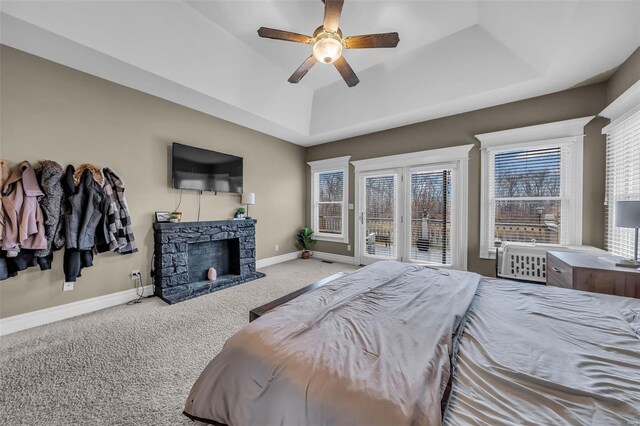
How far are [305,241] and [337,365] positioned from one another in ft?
15.8

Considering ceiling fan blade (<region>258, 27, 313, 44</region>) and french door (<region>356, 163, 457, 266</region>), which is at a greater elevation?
ceiling fan blade (<region>258, 27, 313, 44</region>)

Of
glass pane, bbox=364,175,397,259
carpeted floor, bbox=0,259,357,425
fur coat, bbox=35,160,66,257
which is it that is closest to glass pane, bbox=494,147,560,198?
glass pane, bbox=364,175,397,259

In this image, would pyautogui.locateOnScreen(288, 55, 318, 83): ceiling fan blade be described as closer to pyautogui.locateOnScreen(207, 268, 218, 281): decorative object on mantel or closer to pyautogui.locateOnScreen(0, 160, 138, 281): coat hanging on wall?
pyautogui.locateOnScreen(0, 160, 138, 281): coat hanging on wall

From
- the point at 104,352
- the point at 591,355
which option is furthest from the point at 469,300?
the point at 104,352

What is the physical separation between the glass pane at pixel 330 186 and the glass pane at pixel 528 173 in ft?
9.51

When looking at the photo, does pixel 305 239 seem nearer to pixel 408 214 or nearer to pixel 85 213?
pixel 408 214

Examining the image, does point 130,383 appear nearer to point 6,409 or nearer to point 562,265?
point 6,409

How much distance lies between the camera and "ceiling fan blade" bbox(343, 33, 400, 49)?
2.25 m

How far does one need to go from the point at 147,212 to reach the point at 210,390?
3.07m

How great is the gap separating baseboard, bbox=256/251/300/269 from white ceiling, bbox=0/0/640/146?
2.74 metres

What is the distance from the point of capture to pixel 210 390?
43.3 inches

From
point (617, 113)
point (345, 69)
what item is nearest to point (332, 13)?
point (345, 69)

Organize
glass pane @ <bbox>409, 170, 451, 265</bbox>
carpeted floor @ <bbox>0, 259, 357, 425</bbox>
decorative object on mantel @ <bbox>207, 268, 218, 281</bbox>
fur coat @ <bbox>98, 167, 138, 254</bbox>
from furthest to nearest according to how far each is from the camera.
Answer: glass pane @ <bbox>409, 170, 451, 265</bbox> < decorative object on mantel @ <bbox>207, 268, 218, 281</bbox> < fur coat @ <bbox>98, 167, 138, 254</bbox> < carpeted floor @ <bbox>0, 259, 357, 425</bbox>

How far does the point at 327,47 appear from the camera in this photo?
7.48 feet
